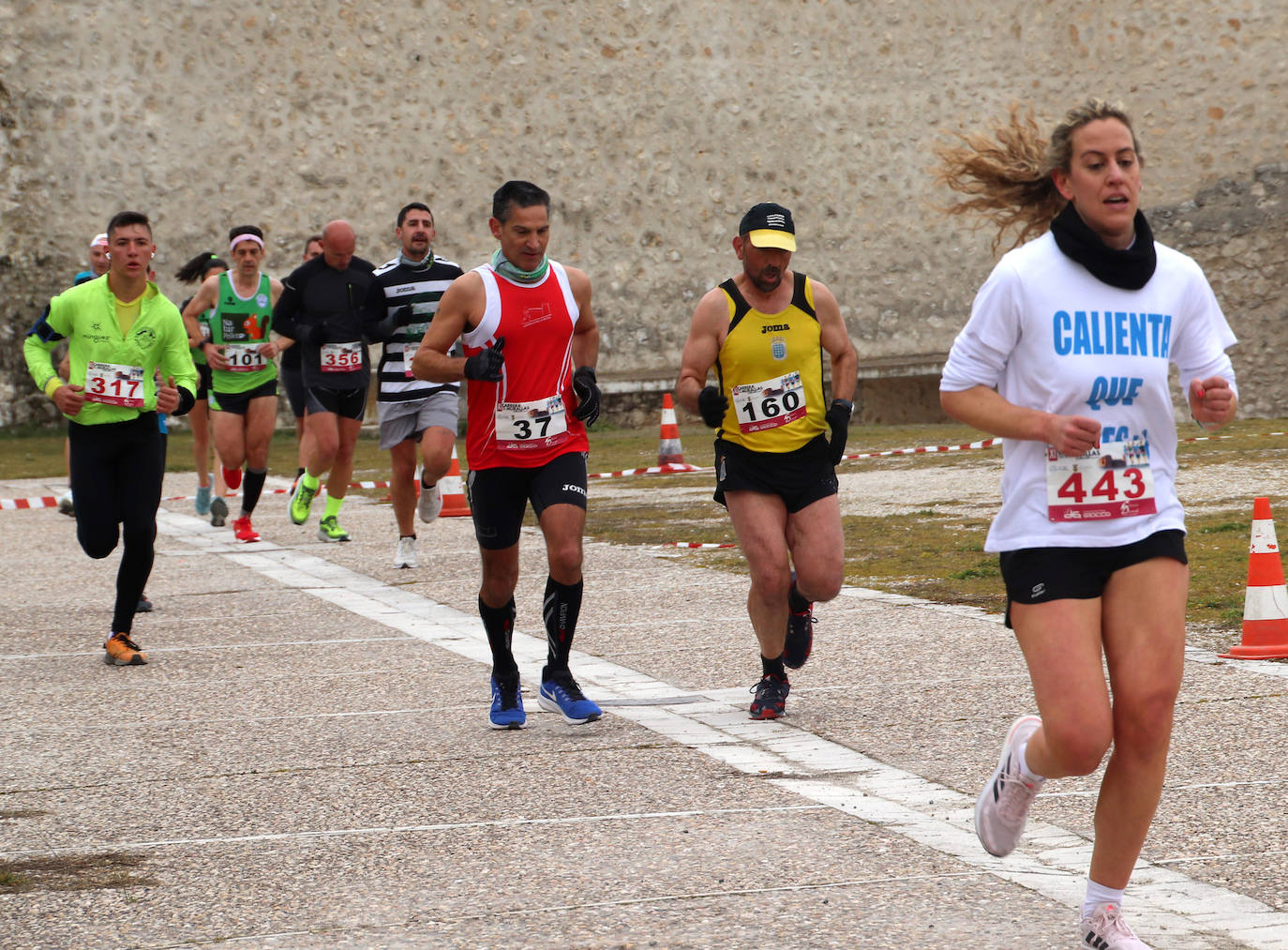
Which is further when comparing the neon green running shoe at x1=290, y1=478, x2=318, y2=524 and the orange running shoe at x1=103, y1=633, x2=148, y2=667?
the neon green running shoe at x1=290, y1=478, x2=318, y2=524

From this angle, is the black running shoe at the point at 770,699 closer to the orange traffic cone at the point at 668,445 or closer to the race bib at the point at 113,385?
the race bib at the point at 113,385

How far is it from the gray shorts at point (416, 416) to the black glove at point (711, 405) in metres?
4.63

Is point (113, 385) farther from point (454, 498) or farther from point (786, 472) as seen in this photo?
point (454, 498)

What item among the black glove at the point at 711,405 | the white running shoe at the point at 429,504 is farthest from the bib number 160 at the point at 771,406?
the white running shoe at the point at 429,504

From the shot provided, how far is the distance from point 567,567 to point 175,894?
2.46 m

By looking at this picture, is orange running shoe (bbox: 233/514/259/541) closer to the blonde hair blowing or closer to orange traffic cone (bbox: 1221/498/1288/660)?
orange traffic cone (bbox: 1221/498/1288/660)

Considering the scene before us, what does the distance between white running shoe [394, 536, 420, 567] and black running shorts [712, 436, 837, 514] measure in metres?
4.92

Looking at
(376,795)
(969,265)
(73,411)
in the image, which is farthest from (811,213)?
(376,795)

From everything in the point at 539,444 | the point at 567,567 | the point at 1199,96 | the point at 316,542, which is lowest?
the point at 316,542

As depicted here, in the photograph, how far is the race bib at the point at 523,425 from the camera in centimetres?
648

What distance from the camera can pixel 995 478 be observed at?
1589 centimetres

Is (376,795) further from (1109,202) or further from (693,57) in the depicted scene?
(693,57)

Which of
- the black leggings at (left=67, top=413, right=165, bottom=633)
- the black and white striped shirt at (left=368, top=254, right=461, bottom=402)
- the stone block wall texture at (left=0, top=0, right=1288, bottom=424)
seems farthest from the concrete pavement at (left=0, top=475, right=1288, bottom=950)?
the stone block wall texture at (left=0, top=0, right=1288, bottom=424)

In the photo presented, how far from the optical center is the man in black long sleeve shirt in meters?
Answer: 12.1
